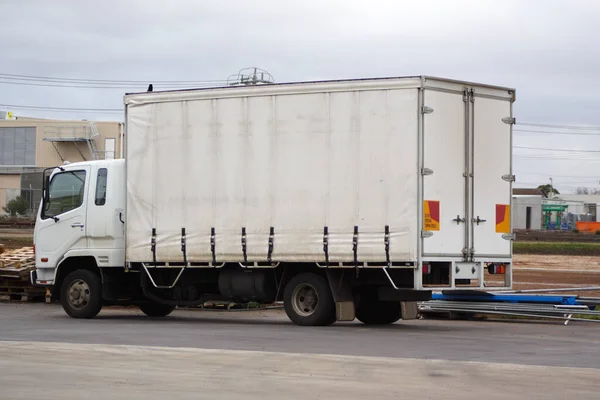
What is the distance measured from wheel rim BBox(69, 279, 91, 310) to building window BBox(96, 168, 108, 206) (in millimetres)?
1567

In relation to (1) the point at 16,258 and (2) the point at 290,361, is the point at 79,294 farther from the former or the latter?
(2) the point at 290,361

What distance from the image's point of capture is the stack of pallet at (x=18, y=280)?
2520 centimetres

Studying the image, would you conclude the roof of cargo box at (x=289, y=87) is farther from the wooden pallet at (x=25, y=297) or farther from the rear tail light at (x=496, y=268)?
the wooden pallet at (x=25, y=297)

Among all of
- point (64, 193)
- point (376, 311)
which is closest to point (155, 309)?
point (64, 193)

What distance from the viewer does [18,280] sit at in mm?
25375

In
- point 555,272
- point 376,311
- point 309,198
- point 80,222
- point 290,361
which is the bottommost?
point 290,361

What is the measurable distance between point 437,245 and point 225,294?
4.15m

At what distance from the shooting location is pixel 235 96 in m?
18.0

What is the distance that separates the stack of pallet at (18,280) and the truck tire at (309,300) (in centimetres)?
961

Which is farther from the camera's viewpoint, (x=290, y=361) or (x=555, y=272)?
(x=555, y=272)

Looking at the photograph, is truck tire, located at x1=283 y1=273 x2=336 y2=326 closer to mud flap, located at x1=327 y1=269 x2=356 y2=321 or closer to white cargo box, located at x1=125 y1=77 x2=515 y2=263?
mud flap, located at x1=327 y1=269 x2=356 y2=321

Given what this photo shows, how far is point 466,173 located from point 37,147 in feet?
209

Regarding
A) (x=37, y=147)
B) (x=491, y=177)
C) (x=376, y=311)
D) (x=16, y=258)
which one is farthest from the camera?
(x=37, y=147)

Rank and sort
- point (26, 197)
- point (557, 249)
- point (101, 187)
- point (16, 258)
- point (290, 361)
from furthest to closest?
point (26, 197)
point (557, 249)
point (16, 258)
point (101, 187)
point (290, 361)
